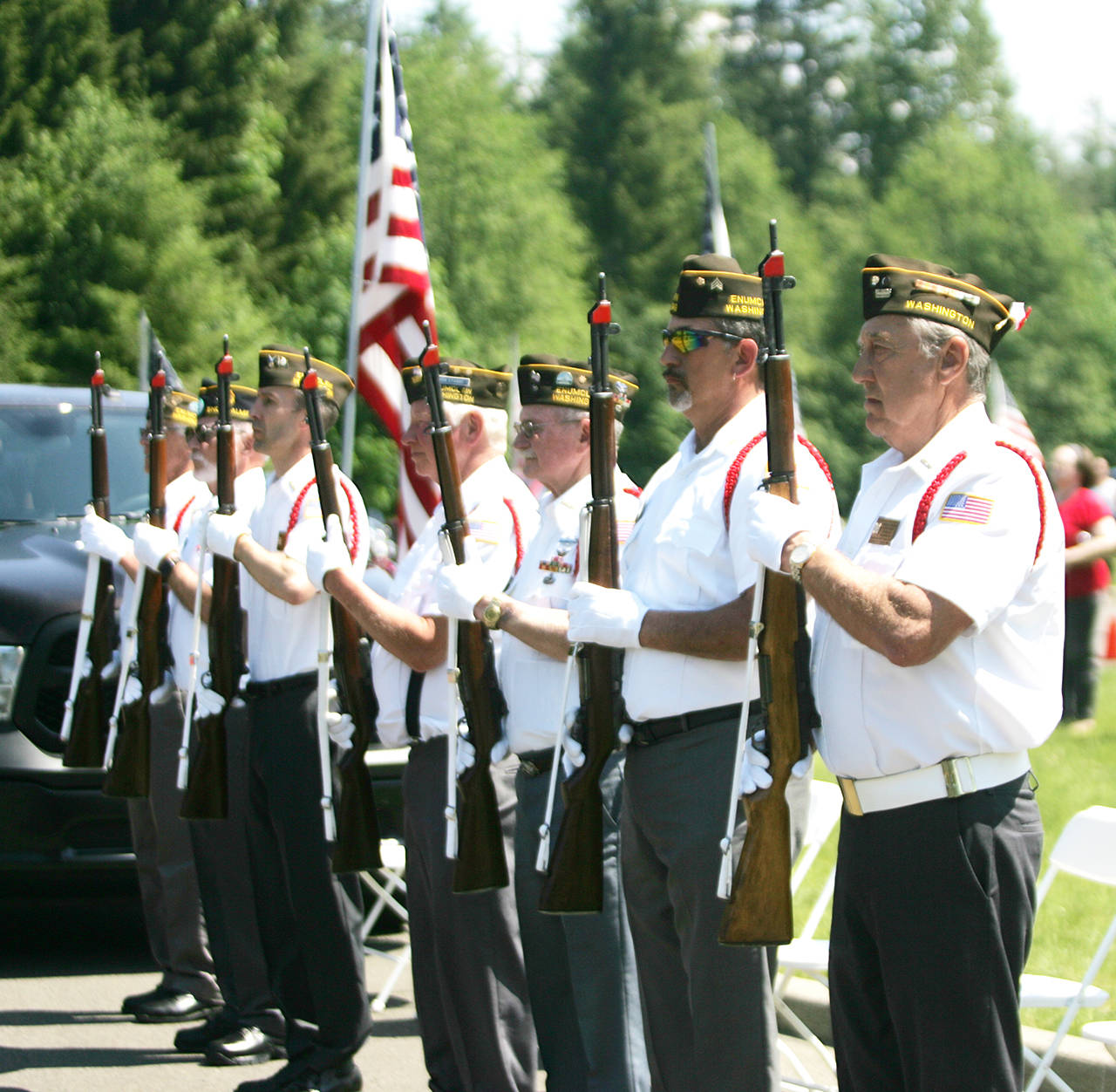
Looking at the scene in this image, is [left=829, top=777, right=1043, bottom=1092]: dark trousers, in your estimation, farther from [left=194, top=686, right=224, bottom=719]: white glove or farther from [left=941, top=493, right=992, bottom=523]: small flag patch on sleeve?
[left=194, top=686, right=224, bottom=719]: white glove

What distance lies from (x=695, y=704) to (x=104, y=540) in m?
3.52

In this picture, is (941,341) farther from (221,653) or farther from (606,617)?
(221,653)

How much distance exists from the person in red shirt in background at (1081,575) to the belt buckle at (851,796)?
815cm

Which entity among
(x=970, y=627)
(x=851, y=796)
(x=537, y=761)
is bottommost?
(x=537, y=761)

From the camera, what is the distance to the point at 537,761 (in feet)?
15.6

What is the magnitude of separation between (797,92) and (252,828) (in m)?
61.3

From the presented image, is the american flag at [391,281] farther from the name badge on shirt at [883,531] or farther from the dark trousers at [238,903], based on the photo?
the name badge on shirt at [883,531]

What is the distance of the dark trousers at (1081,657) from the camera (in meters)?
11.7

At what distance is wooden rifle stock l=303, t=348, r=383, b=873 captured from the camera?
17.1 ft

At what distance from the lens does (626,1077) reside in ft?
15.2

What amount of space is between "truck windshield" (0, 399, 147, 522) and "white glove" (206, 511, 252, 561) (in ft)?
8.10

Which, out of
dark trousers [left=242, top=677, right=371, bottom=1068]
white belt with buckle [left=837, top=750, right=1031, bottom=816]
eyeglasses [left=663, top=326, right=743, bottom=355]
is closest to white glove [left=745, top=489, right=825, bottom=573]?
white belt with buckle [left=837, top=750, right=1031, bottom=816]

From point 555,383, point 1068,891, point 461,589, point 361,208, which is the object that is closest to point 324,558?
point 461,589

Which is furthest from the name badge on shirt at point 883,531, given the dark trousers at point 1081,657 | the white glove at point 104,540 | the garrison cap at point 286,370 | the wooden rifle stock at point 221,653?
the dark trousers at point 1081,657
